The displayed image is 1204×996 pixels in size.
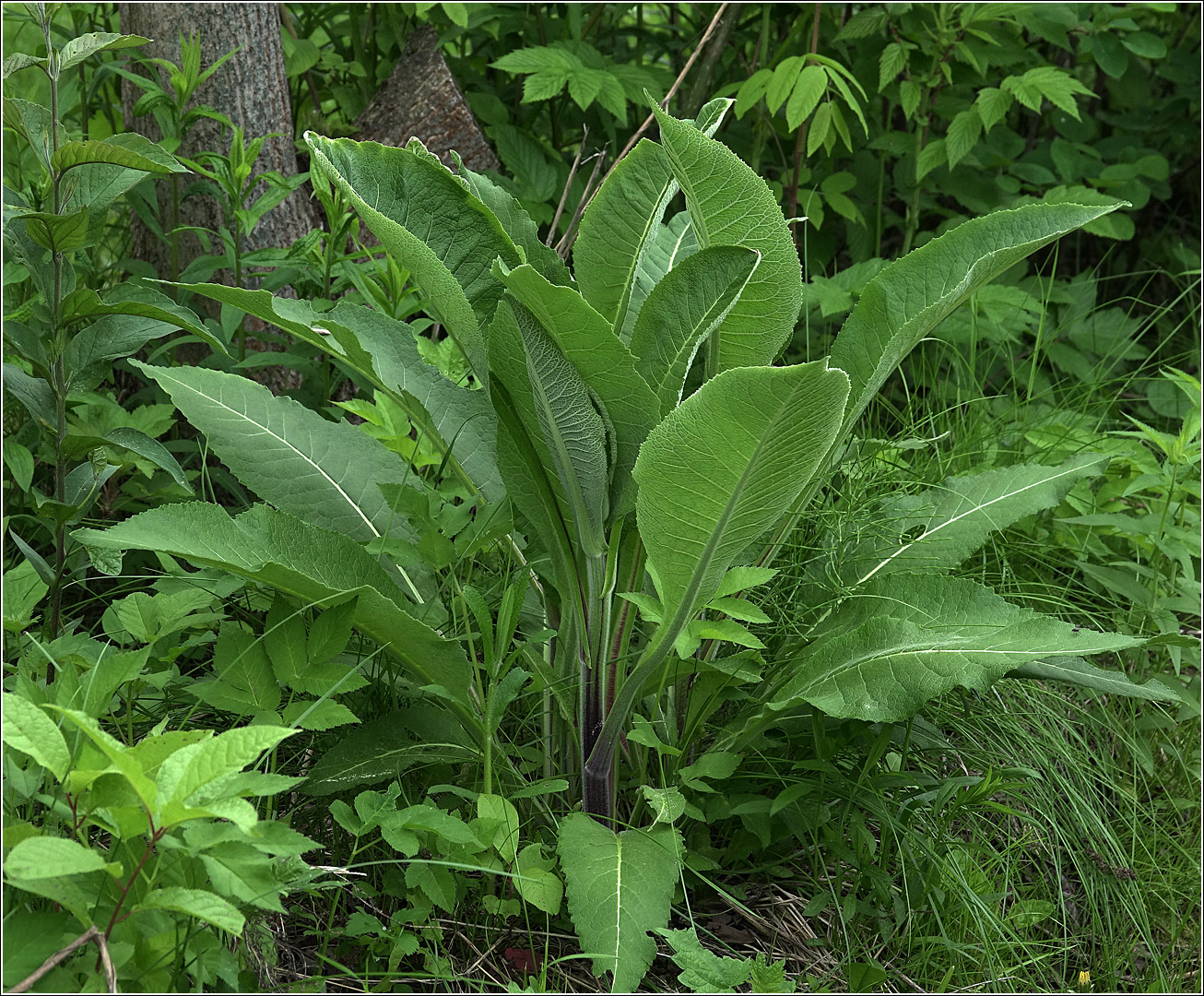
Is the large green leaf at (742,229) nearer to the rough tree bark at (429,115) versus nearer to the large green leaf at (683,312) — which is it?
the large green leaf at (683,312)

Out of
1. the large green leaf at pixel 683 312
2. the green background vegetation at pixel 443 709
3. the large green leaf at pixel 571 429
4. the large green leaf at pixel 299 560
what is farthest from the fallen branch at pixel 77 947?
the large green leaf at pixel 683 312

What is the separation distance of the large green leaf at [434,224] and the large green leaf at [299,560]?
313 mm

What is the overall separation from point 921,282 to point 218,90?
1.75 metres

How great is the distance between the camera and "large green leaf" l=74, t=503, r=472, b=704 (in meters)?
1.28

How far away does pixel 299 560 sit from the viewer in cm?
141

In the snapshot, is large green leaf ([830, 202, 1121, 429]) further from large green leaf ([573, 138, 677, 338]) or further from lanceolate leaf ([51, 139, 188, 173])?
lanceolate leaf ([51, 139, 188, 173])

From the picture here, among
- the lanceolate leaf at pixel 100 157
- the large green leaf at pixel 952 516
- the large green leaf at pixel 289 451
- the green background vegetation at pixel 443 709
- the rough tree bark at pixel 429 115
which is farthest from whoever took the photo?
the rough tree bark at pixel 429 115

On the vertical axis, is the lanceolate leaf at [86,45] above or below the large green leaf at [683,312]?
above

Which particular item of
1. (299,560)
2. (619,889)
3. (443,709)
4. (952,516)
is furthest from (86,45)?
(952,516)

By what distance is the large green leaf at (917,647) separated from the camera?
4.32 feet

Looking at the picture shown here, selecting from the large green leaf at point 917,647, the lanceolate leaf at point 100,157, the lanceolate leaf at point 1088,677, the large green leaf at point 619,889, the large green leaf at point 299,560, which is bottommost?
the large green leaf at point 619,889

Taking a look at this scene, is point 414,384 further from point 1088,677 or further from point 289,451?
point 1088,677

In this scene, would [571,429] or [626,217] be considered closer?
[571,429]

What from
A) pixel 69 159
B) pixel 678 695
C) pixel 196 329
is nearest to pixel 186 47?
pixel 69 159
